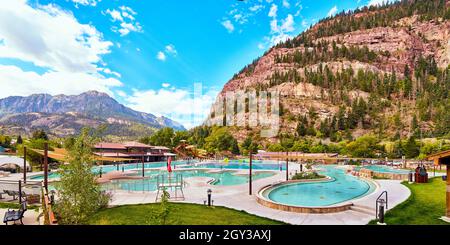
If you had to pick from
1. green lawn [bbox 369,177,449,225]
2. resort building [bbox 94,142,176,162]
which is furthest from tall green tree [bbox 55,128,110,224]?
resort building [bbox 94,142,176,162]

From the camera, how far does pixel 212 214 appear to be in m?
7.12

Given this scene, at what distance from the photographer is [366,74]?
92.4 meters

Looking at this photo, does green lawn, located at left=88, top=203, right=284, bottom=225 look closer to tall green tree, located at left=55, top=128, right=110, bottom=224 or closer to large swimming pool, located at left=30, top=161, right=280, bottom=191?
tall green tree, located at left=55, top=128, right=110, bottom=224

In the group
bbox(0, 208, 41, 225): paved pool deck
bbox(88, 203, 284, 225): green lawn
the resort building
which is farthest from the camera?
the resort building

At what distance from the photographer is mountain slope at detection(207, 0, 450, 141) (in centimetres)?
6931

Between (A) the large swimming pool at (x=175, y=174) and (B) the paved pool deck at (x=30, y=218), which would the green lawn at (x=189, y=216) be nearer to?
(B) the paved pool deck at (x=30, y=218)

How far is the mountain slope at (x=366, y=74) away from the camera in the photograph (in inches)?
2729

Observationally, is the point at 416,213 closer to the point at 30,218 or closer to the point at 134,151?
the point at 30,218

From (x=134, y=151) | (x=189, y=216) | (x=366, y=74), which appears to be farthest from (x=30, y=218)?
(x=366, y=74)

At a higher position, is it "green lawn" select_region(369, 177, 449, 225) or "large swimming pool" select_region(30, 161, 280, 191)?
"green lawn" select_region(369, 177, 449, 225)

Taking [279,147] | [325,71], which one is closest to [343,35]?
[325,71]
